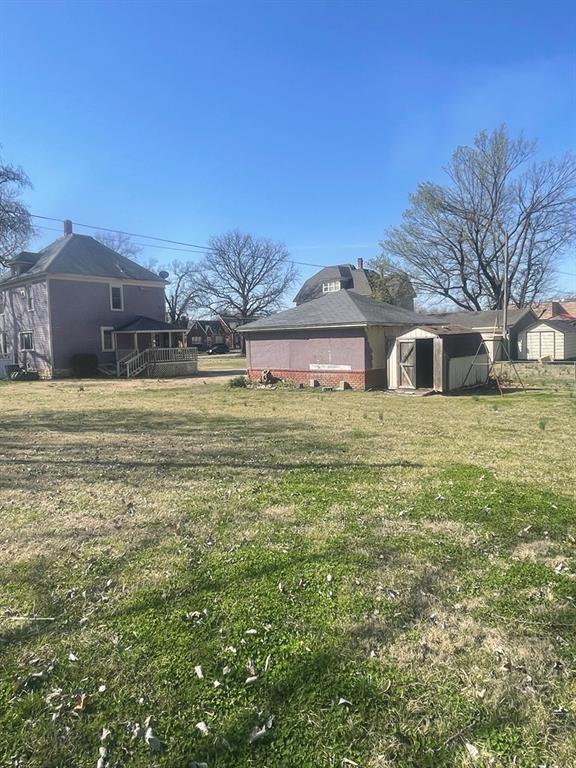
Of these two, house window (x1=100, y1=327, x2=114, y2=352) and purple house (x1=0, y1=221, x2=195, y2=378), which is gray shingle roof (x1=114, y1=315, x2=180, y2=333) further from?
house window (x1=100, y1=327, x2=114, y2=352)

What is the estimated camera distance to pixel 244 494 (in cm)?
557

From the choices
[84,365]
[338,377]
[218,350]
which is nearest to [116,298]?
[84,365]

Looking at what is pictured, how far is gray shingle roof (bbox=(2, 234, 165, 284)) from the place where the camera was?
93.4ft

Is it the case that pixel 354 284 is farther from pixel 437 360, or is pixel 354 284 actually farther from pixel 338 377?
pixel 437 360

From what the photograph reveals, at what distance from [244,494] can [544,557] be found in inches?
119

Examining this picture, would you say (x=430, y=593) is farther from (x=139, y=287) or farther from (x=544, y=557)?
(x=139, y=287)

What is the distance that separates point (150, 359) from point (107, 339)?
3871 millimetres

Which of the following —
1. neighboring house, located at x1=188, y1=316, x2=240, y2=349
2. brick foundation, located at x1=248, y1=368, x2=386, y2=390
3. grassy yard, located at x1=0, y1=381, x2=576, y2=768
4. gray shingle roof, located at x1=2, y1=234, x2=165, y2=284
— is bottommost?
grassy yard, located at x1=0, y1=381, x2=576, y2=768

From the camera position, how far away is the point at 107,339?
30.1 meters

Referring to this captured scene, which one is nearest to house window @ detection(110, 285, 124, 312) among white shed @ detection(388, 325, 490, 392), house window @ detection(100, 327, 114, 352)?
house window @ detection(100, 327, 114, 352)

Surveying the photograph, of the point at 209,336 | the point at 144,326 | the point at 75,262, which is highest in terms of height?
the point at 75,262

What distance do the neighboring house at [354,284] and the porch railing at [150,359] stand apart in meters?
17.7

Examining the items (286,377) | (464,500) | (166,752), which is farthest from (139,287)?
(166,752)

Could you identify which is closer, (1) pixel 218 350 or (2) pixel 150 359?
(2) pixel 150 359
